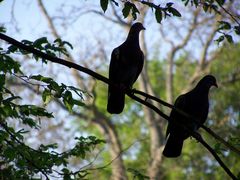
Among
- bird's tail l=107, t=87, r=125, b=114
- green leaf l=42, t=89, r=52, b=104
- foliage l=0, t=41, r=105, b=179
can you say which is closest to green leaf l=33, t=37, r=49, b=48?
foliage l=0, t=41, r=105, b=179

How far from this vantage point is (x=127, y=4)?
3.60m

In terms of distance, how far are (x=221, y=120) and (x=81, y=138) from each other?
1472cm

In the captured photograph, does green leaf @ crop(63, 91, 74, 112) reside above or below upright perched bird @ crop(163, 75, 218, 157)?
below

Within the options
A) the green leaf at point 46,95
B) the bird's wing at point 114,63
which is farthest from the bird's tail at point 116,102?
the green leaf at point 46,95

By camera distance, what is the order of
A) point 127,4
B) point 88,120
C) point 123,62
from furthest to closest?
point 88,120 → point 123,62 → point 127,4

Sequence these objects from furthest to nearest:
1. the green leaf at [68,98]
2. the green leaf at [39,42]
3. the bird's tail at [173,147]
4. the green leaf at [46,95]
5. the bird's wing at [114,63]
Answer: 1. the bird's wing at [114,63]
2. the bird's tail at [173,147]
3. the green leaf at [39,42]
4. the green leaf at [46,95]
5. the green leaf at [68,98]

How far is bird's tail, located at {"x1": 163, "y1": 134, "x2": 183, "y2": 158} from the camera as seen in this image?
5281 millimetres

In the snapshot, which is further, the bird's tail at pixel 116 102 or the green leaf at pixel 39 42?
the bird's tail at pixel 116 102

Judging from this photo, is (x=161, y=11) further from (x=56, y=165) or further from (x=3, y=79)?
(x=56, y=165)

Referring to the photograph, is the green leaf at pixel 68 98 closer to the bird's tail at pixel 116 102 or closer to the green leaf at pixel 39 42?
the green leaf at pixel 39 42

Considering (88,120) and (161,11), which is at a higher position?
(88,120)

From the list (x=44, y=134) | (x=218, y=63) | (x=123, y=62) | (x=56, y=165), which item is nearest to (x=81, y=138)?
(x=56, y=165)

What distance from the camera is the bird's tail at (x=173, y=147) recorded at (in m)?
5.28

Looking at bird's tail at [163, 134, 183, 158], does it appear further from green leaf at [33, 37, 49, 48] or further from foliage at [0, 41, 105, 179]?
green leaf at [33, 37, 49, 48]
